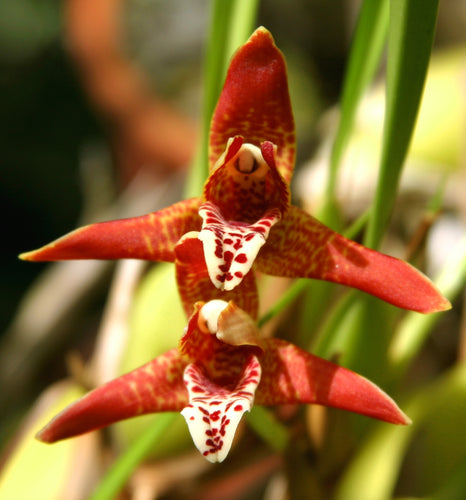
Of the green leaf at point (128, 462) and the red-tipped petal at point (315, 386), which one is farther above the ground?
the red-tipped petal at point (315, 386)

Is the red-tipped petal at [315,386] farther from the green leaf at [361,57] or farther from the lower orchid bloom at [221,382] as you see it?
the green leaf at [361,57]

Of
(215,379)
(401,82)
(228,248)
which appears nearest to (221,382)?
(215,379)

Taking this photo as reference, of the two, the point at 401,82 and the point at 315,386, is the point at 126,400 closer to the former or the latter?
the point at 315,386

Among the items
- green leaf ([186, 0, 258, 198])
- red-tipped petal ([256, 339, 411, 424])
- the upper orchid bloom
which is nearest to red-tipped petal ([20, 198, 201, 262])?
the upper orchid bloom

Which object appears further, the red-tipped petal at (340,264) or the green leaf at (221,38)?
the green leaf at (221,38)

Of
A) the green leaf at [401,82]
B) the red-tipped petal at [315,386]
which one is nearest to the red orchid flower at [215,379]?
the red-tipped petal at [315,386]

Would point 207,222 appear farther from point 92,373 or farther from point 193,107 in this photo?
point 193,107
